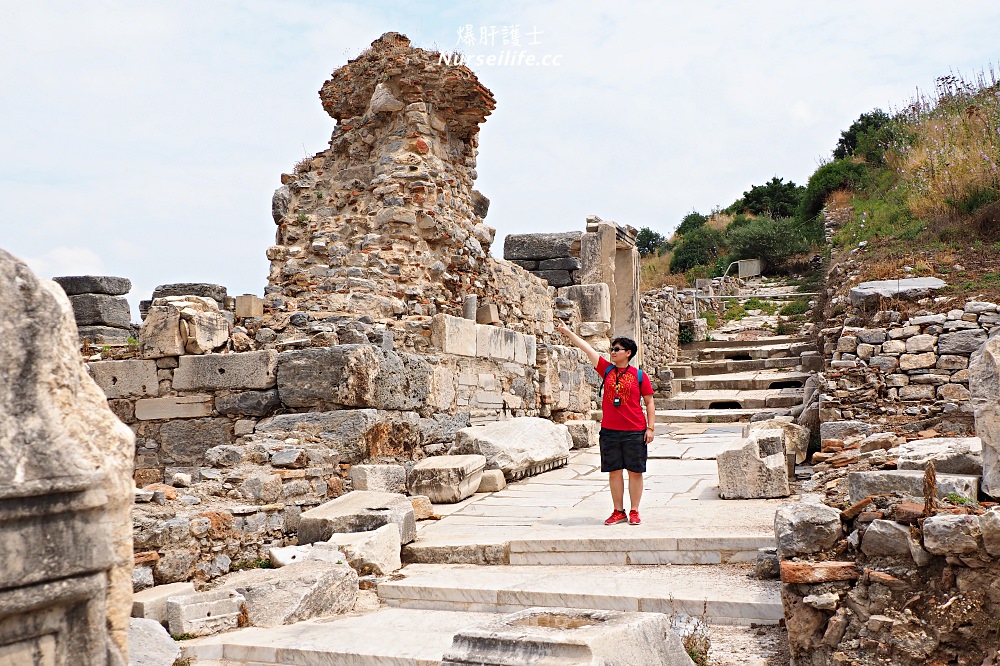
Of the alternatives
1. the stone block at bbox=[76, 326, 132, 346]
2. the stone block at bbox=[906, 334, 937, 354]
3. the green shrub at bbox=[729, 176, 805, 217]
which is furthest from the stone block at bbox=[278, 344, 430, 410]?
the green shrub at bbox=[729, 176, 805, 217]

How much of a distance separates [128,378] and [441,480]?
121 inches

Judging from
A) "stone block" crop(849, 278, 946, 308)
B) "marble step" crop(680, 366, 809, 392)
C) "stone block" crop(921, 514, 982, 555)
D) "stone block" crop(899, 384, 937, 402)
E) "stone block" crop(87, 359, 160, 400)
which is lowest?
"stone block" crop(921, 514, 982, 555)

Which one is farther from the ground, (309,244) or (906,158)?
(906,158)

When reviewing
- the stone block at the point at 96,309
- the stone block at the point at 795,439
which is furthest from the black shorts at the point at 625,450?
the stone block at the point at 96,309

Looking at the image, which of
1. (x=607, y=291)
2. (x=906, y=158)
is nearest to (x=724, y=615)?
(x=607, y=291)

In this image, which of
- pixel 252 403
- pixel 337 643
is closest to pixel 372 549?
pixel 337 643

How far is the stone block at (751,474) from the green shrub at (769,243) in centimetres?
2463

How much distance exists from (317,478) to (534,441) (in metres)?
3.04

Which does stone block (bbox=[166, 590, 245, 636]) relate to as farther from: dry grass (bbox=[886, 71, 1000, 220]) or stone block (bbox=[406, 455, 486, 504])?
dry grass (bbox=[886, 71, 1000, 220])

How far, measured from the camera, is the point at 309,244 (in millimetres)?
8750

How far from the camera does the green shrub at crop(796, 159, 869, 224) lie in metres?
27.6

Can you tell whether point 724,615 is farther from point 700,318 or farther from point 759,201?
point 759,201

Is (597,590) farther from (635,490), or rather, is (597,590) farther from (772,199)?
(772,199)

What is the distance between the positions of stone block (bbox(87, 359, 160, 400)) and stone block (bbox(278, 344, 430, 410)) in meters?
1.34
